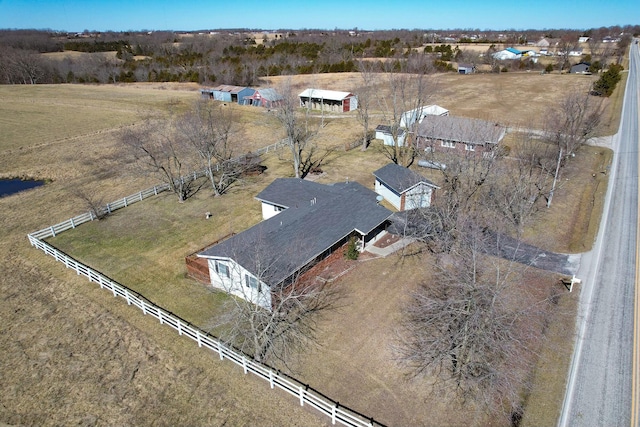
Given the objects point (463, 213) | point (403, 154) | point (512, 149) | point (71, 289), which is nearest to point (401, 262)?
point (463, 213)

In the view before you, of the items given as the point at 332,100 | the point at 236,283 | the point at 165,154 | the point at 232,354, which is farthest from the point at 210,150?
the point at 332,100

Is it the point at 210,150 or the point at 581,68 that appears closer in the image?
the point at 210,150

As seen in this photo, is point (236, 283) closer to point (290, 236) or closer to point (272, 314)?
point (290, 236)

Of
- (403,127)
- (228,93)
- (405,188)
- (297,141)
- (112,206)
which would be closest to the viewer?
(405,188)

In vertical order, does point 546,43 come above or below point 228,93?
above

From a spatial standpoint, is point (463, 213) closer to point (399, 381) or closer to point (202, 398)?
point (399, 381)

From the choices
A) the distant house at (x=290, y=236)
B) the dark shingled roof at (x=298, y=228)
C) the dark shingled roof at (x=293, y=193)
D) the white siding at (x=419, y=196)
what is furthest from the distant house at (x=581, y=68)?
the dark shingled roof at (x=293, y=193)

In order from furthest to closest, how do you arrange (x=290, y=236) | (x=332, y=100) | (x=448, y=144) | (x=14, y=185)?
(x=332, y=100) → (x=448, y=144) → (x=14, y=185) → (x=290, y=236)

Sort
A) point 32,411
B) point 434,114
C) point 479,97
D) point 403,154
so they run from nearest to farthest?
point 32,411 < point 403,154 < point 434,114 < point 479,97
